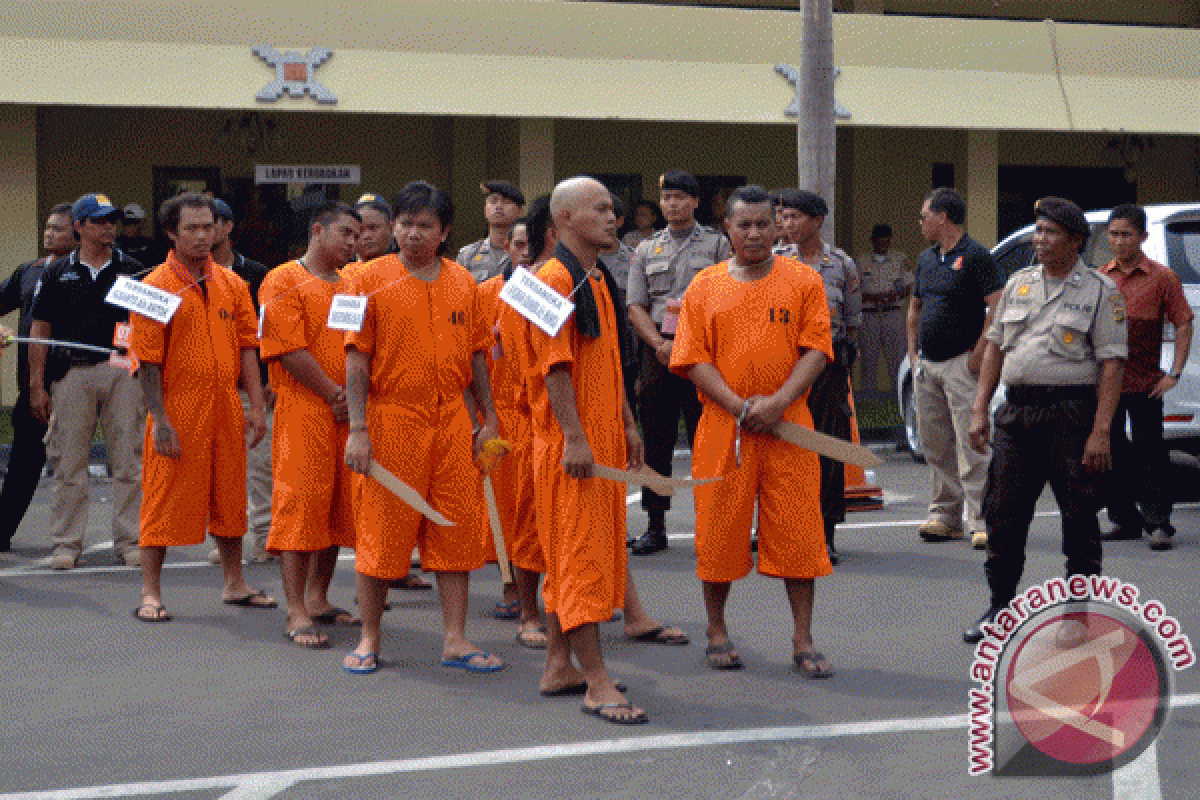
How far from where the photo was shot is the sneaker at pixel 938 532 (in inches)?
367

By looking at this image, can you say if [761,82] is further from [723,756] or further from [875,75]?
[723,756]

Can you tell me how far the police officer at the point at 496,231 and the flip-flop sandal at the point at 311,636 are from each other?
210 cm

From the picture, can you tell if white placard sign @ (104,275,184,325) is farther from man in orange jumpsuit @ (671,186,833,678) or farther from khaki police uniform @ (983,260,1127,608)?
khaki police uniform @ (983,260,1127,608)

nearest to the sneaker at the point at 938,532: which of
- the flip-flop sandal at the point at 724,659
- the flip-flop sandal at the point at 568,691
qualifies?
the flip-flop sandal at the point at 724,659

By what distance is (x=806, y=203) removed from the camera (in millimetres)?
8484

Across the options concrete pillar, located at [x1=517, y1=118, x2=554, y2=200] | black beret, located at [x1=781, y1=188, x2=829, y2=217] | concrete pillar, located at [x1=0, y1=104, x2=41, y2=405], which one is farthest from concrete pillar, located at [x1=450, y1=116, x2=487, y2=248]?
black beret, located at [x1=781, y1=188, x2=829, y2=217]

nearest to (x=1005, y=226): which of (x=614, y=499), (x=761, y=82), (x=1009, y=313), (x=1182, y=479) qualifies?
(x=761, y=82)

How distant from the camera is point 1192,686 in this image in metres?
5.89

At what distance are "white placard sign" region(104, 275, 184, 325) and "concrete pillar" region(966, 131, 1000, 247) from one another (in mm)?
13920

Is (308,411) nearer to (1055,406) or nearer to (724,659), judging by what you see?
(724,659)

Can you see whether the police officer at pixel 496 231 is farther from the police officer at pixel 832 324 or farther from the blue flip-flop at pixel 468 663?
the blue flip-flop at pixel 468 663

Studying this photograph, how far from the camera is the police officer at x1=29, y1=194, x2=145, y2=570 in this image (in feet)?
Answer: 29.0

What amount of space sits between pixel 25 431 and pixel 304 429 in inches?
121

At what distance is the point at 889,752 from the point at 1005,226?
1802cm
